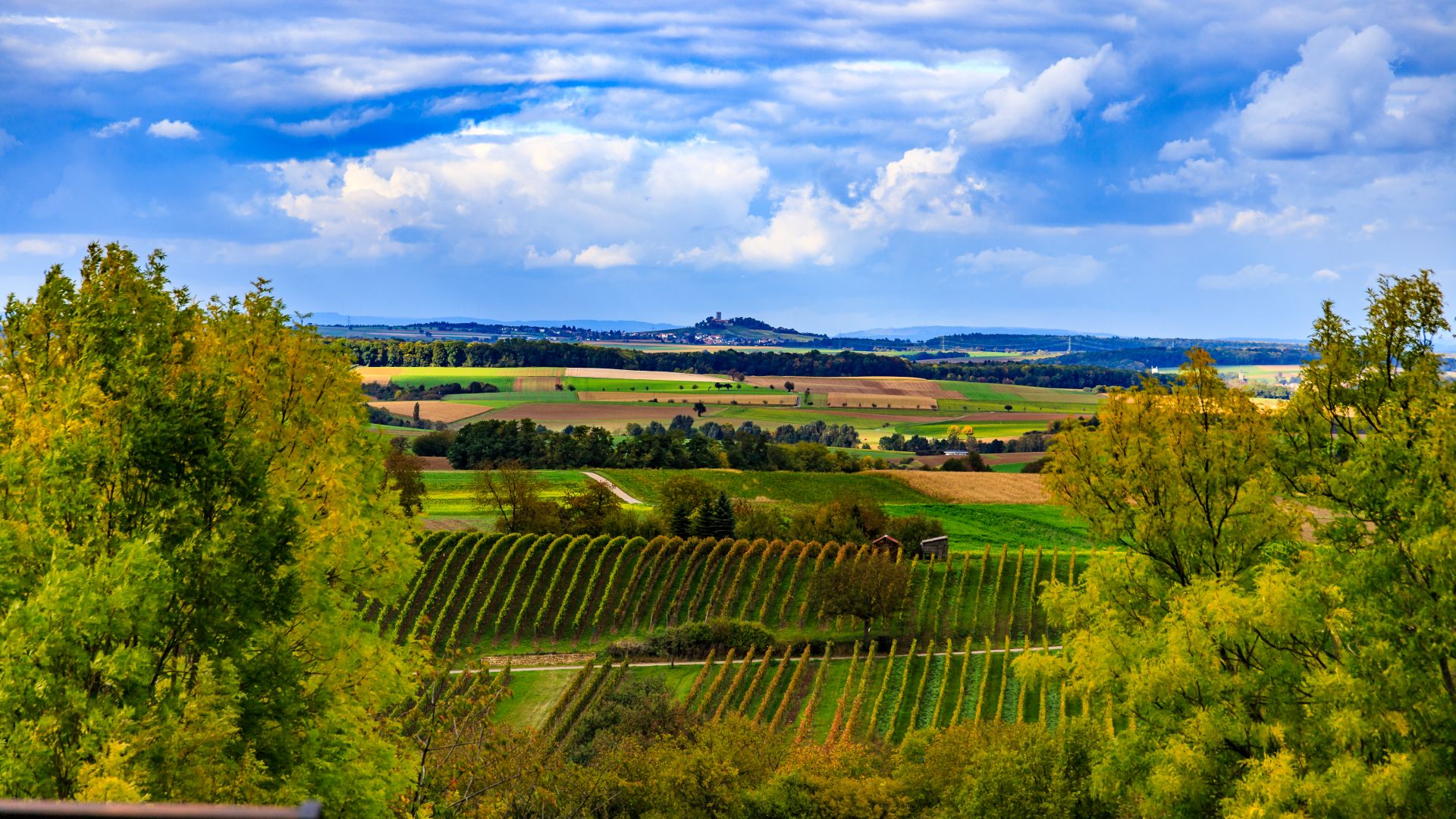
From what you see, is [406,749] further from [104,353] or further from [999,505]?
[999,505]

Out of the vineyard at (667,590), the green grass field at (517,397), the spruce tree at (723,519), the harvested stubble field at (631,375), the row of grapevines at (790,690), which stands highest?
the harvested stubble field at (631,375)

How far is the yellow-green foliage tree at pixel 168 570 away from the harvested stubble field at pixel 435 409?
10803 cm

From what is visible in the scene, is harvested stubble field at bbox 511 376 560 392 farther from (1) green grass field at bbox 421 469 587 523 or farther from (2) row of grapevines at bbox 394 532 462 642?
(2) row of grapevines at bbox 394 532 462 642

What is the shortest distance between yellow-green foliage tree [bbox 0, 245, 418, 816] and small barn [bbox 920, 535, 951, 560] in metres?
50.9

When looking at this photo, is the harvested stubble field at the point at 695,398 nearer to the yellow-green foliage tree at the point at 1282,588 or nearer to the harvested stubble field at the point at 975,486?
the harvested stubble field at the point at 975,486

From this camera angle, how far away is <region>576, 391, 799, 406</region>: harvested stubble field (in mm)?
148500

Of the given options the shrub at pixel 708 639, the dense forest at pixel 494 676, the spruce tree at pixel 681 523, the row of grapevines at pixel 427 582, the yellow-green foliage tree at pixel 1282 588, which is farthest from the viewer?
the spruce tree at pixel 681 523

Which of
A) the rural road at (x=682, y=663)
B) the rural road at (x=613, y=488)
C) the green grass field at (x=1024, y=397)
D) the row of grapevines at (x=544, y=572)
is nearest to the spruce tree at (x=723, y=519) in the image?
the row of grapevines at (x=544, y=572)

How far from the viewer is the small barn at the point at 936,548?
63.6m

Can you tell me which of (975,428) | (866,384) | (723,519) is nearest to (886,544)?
(723,519)

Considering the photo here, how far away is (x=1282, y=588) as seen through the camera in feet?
53.8

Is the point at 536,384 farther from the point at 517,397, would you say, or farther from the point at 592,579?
the point at 592,579

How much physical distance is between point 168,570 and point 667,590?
156 ft

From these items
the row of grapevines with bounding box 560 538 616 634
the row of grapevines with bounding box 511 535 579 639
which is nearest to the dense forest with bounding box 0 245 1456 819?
the row of grapevines with bounding box 560 538 616 634
